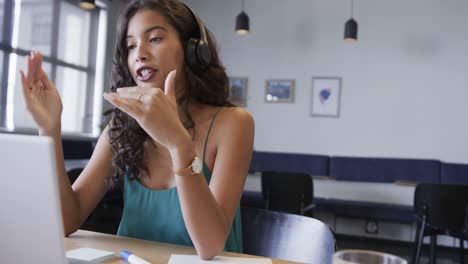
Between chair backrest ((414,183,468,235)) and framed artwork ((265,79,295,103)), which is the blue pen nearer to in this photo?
chair backrest ((414,183,468,235))

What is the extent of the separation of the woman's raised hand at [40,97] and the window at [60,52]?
3352mm

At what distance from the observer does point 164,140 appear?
84cm

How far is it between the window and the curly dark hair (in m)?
3.18

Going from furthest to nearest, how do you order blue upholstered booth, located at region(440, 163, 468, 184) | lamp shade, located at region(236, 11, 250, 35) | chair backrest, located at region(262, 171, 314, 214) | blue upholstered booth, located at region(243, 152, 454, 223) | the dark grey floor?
1. lamp shade, located at region(236, 11, 250, 35)
2. blue upholstered booth, located at region(440, 163, 468, 184)
3. blue upholstered booth, located at region(243, 152, 454, 223)
4. the dark grey floor
5. chair backrest, located at region(262, 171, 314, 214)

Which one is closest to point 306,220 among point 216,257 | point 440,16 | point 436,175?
point 216,257

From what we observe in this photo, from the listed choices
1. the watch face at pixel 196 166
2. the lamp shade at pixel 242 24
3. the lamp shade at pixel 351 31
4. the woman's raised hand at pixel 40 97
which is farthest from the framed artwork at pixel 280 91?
the watch face at pixel 196 166

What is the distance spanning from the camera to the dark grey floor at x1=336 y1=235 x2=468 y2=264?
14.3ft

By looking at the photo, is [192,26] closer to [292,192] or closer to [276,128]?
[292,192]

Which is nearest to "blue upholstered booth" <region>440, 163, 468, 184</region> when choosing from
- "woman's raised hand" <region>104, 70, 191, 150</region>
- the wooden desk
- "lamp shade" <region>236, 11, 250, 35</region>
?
"lamp shade" <region>236, 11, 250, 35</region>

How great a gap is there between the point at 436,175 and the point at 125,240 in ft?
15.0

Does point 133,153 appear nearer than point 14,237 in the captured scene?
No

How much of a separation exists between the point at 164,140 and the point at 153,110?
0.07 metres

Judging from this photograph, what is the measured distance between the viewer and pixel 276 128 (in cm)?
549

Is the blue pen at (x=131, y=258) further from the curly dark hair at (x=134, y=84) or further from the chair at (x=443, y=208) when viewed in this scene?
the chair at (x=443, y=208)
